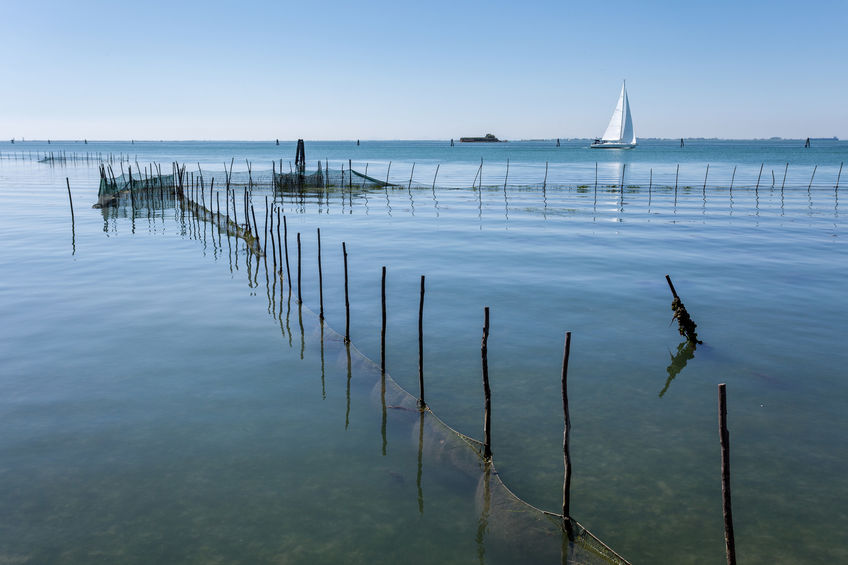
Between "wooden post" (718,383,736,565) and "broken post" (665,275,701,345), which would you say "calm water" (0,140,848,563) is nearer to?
"broken post" (665,275,701,345)

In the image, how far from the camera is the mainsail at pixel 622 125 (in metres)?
119

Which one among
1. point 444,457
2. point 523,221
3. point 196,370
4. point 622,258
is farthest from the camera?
point 523,221

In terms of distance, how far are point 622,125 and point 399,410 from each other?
123m

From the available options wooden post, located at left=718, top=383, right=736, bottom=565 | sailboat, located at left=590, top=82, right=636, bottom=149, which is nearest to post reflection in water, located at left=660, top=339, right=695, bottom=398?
wooden post, located at left=718, top=383, right=736, bottom=565

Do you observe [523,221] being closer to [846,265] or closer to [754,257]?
[754,257]

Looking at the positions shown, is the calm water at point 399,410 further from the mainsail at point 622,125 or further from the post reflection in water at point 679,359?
the mainsail at point 622,125

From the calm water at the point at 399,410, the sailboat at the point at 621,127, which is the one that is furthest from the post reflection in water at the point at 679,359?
the sailboat at the point at 621,127

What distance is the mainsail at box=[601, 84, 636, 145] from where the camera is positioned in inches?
4702

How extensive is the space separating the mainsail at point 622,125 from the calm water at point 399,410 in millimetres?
109933

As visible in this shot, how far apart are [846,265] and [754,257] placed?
7.31 ft

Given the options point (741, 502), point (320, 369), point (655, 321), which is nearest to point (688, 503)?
point (741, 502)

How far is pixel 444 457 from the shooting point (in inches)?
269

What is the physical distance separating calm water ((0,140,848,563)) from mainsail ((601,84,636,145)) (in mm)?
109933

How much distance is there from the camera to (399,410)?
7957 mm
